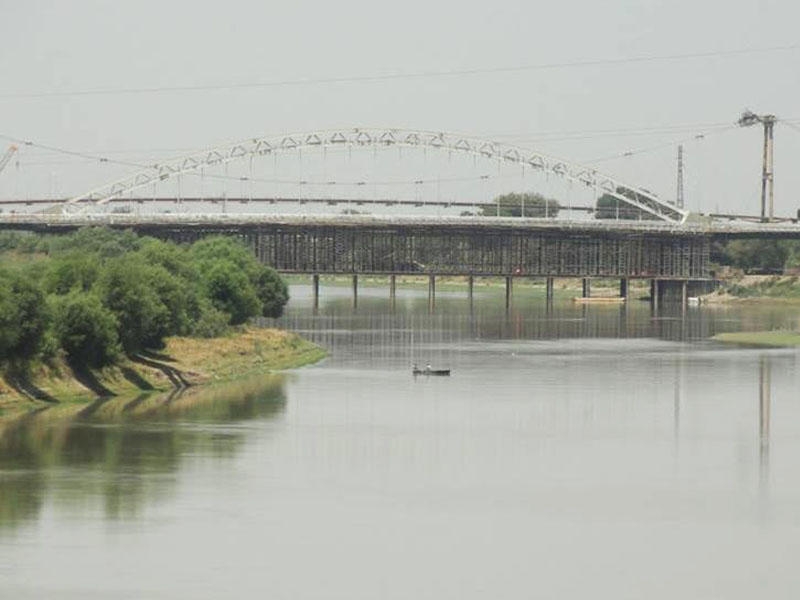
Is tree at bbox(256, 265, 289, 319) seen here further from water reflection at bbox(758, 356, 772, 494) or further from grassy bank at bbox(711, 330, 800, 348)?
water reflection at bbox(758, 356, 772, 494)

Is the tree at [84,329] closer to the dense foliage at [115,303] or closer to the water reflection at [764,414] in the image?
the dense foliage at [115,303]

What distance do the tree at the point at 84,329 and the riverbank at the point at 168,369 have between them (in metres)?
0.61

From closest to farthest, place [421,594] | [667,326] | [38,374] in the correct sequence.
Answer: [421,594] < [38,374] < [667,326]

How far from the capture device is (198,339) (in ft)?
315

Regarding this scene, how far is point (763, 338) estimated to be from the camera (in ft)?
417

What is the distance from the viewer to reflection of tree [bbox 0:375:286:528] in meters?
54.6

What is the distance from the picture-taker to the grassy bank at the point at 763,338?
122m

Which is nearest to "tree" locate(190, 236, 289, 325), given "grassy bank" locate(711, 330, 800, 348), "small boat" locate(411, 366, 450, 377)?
"small boat" locate(411, 366, 450, 377)

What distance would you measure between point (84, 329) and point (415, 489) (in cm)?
2476

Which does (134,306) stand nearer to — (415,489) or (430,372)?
(430,372)

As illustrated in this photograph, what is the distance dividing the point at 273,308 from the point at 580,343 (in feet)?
58.7

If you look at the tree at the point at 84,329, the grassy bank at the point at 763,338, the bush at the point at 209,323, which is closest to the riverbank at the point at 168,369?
the bush at the point at 209,323

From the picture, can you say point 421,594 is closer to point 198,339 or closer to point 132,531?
point 132,531

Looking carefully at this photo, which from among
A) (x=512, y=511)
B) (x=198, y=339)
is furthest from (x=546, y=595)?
(x=198, y=339)
